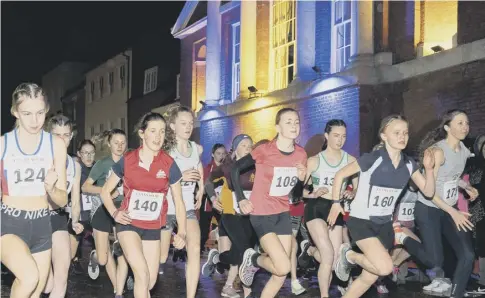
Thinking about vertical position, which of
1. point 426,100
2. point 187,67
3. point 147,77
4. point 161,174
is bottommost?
point 161,174

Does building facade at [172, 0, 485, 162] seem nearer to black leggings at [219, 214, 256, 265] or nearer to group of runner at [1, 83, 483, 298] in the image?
group of runner at [1, 83, 483, 298]

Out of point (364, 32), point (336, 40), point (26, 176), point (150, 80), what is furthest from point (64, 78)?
point (26, 176)

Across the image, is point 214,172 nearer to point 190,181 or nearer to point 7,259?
point 190,181

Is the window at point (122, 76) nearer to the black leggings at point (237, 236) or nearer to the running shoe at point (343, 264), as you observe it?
Result: the black leggings at point (237, 236)

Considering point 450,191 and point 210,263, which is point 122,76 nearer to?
point 210,263

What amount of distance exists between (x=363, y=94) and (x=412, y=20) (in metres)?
2.07

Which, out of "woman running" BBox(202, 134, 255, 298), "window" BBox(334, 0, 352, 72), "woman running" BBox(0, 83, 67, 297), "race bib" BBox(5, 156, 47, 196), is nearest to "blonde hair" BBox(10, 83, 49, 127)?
"woman running" BBox(0, 83, 67, 297)

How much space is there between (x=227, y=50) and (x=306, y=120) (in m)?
6.44

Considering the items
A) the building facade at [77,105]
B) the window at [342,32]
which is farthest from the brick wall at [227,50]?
the building facade at [77,105]

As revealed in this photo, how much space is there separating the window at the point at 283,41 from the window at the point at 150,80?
17.6 m

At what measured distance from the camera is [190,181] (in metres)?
8.16

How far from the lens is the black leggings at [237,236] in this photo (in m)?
9.16

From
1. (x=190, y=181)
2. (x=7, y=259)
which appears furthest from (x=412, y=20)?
(x=7, y=259)

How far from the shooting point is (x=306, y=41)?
18.9 metres
